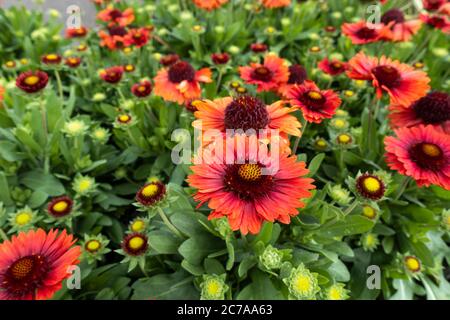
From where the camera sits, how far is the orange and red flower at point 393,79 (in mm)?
1214

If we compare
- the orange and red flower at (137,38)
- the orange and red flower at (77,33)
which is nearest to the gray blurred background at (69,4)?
the orange and red flower at (77,33)

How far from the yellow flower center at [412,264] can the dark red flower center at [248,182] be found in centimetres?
79

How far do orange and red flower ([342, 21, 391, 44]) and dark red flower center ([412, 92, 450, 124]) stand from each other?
510 millimetres

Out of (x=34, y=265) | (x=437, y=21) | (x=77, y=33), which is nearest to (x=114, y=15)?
(x=77, y=33)

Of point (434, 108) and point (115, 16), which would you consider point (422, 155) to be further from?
point (115, 16)

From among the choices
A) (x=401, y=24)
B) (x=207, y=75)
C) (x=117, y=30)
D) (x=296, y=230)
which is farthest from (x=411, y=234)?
(x=117, y=30)

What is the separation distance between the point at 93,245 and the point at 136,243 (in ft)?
0.74

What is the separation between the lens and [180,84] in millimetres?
1455

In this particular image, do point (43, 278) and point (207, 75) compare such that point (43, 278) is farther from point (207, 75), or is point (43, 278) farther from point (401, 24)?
point (401, 24)

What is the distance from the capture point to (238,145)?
882 millimetres

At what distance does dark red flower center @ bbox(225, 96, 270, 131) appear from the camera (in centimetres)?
99

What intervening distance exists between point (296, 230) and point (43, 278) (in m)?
0.78

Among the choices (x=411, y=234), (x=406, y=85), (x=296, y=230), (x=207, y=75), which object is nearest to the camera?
(x=296, y=230)

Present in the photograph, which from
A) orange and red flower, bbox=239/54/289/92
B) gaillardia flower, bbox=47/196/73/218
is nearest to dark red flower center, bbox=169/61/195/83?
orange and red flower, bbox=239/54/289/92
